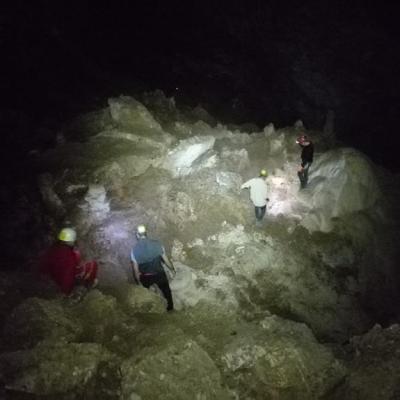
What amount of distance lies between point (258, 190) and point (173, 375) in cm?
676

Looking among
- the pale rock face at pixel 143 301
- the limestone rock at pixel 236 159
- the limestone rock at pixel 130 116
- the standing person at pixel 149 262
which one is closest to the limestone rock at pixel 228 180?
the limestone rock at pixel 236 159

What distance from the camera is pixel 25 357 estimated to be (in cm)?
624

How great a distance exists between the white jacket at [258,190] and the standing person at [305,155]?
272cm

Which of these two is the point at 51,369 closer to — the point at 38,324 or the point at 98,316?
the point at 38,324

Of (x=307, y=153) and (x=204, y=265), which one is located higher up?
(x=307, y=153)

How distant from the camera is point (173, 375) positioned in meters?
6.26

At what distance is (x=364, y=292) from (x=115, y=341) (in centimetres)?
798

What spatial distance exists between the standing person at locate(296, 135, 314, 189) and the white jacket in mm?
2722

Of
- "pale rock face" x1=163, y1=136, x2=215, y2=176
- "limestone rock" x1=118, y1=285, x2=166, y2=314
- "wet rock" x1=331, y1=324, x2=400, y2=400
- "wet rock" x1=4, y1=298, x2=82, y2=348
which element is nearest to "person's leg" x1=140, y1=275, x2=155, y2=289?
"limestone rock" x1=118, y1=285, x2=166, y2=314

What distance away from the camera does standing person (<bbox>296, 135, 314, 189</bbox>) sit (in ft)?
45.5

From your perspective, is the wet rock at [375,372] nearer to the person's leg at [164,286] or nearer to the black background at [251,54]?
the person's leg at [164,286]

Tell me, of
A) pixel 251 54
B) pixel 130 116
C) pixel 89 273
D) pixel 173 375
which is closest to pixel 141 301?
pixel 89 273

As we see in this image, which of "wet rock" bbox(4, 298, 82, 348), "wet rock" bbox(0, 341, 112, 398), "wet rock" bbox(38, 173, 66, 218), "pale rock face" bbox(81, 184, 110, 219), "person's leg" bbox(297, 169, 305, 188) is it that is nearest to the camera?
"wet rock" bbox(0, 341, 112, 398)

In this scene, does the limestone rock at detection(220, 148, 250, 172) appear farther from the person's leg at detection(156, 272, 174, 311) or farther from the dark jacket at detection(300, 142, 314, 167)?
the person's leg at detection(156, 272, 174, 311)
